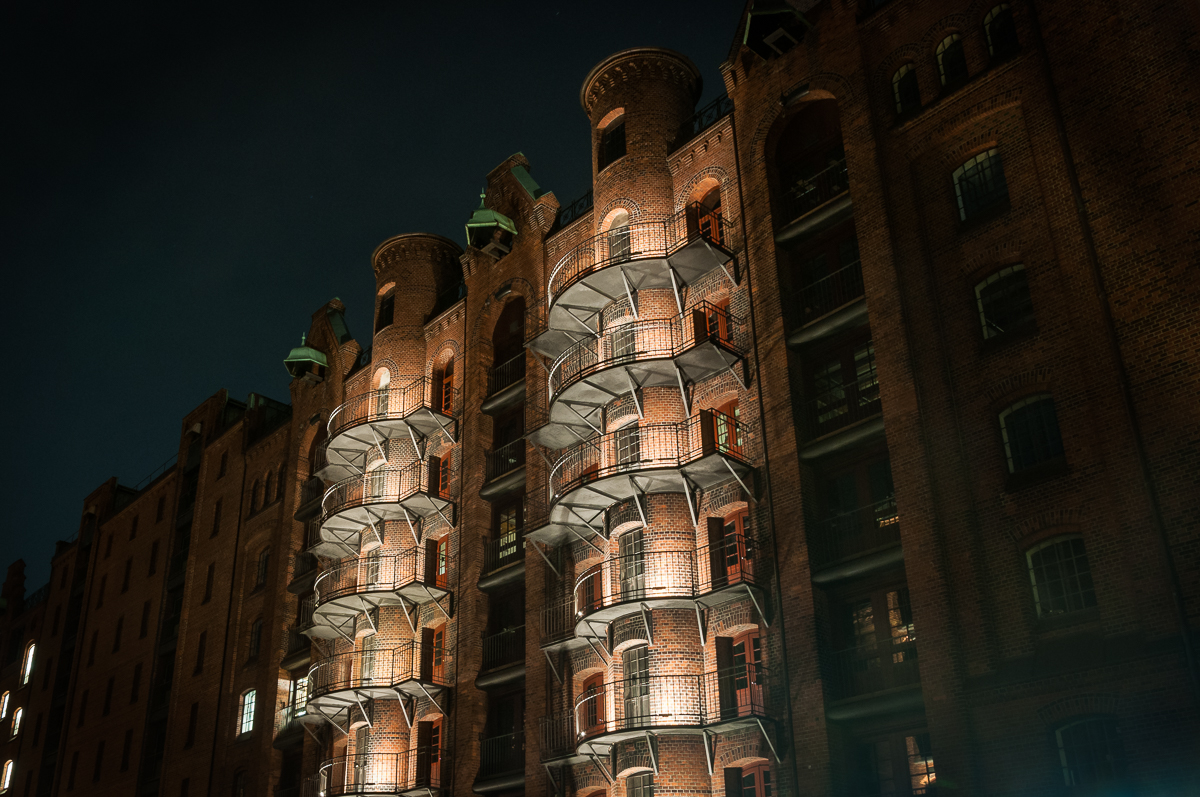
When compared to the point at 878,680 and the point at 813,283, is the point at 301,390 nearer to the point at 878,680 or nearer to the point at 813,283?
the point at 813,283

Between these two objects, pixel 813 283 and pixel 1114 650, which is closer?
pixel 1114 650

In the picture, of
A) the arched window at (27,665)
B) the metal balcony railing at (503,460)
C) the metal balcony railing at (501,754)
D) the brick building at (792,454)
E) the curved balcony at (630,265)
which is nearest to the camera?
the brick building at (792,454)

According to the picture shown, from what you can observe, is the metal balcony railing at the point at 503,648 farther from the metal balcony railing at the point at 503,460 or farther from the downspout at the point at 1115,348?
the downspout at the point at 1115,348

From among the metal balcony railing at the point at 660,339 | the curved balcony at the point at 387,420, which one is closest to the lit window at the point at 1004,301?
the metal balcony railing at the point at 660,339

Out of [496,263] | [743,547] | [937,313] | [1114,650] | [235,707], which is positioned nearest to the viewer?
[1114,650]

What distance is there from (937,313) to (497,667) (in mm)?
16163

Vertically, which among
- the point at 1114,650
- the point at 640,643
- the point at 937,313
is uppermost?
the point at 937,313

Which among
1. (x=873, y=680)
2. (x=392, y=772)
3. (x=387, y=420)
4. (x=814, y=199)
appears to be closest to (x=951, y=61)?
(x=814, y=199)

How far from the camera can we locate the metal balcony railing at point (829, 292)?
88.0 ft

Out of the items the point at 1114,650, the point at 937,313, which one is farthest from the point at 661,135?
the point at 1114,650

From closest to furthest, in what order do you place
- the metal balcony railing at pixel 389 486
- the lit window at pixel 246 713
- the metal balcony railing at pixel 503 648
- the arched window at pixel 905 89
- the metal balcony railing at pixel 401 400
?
1. the arched window at pixel 905 89
2. the metal balcony railing at pixel 503 648
3. the metal balcony railing at pixel 389 486
4. the metal balcony railing at pixel 401 400
5. the lit window at pixel 246 713

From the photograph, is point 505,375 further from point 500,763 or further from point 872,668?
point 872,668

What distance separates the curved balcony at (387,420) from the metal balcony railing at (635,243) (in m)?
6.44

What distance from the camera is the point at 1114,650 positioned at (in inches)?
747
